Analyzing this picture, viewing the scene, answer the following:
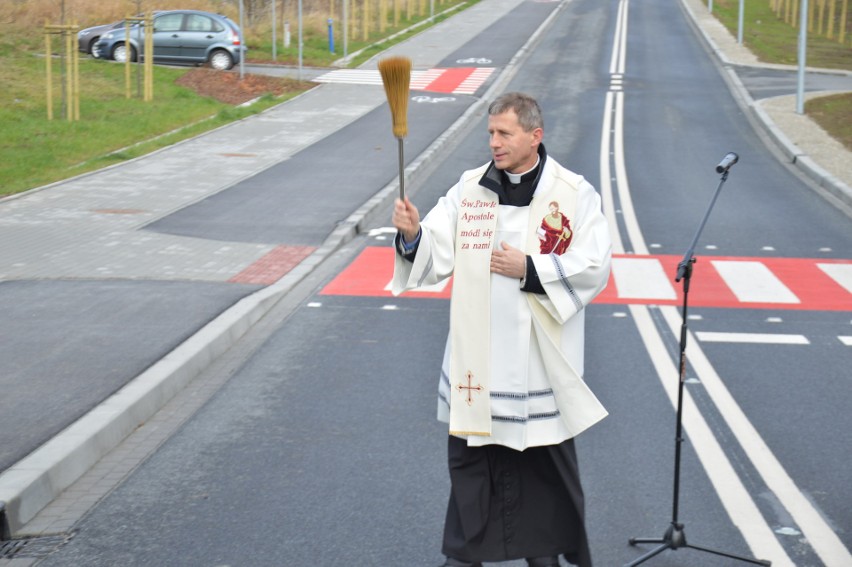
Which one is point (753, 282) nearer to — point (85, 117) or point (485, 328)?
point (485, 328)

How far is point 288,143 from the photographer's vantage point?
23875mm

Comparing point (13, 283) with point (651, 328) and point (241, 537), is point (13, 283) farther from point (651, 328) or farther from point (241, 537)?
point (241, 537)

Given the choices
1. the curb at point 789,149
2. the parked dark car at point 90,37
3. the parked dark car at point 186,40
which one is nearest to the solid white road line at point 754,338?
the curb at point 789,149

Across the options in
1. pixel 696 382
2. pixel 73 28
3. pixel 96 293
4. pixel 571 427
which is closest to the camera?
pixel 571 427

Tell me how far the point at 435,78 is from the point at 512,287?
3188 cm

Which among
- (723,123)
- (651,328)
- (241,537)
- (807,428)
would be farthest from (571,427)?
(723,123)

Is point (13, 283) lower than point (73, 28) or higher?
lower

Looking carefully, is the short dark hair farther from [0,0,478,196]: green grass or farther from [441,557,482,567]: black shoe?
[0,0,478,196]: green grass

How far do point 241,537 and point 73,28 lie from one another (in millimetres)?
19888

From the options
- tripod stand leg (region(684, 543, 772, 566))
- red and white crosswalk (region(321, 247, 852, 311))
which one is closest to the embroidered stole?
tripod stand leg (region(684, 543, 772, 566))

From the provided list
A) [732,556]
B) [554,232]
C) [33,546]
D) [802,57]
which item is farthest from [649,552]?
[802,57]

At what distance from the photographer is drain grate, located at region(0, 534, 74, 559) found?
5.68 metres

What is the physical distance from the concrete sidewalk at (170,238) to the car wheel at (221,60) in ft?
16.0

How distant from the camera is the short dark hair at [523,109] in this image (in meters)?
4.63
